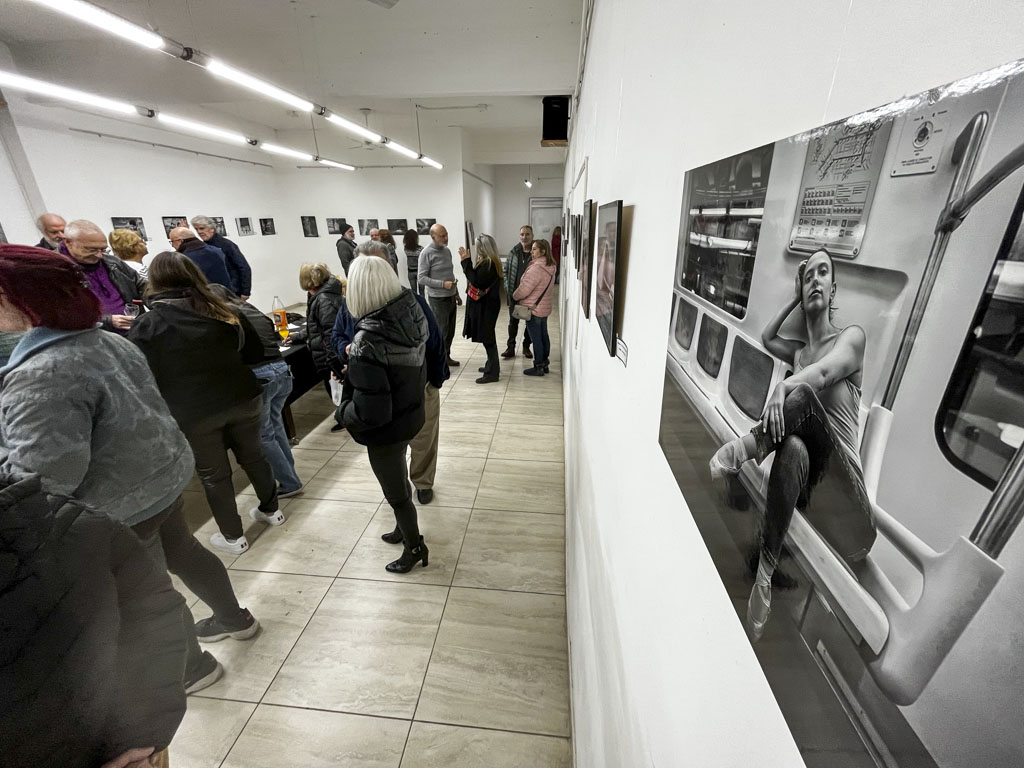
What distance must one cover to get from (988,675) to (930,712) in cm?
5

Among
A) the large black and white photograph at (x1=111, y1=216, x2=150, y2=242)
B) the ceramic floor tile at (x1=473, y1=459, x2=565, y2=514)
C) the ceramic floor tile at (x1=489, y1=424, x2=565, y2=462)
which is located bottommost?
the ceramic floor tile at (x1=473, y1=459, x2=565, y2=514)

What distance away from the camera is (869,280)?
233 millimetres

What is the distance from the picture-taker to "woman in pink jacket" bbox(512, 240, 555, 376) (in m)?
4.98

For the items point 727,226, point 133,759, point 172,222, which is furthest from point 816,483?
point 172,222

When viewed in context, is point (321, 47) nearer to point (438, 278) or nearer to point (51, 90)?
point (51, 90)

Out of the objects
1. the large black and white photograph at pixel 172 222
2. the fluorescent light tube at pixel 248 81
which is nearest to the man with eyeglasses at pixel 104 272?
Answer: the fluorescent light tube at pixel 248 81

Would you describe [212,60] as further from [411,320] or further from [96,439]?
[96,439]

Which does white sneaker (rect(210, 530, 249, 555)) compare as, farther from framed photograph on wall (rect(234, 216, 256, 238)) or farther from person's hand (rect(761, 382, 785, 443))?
framed photograph on wall (rect(234, 216, 256, 238))

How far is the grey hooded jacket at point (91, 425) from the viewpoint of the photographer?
1.22 m

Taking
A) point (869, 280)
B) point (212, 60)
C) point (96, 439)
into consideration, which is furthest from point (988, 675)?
point (212, 60)

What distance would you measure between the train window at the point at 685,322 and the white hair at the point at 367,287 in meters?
1.66

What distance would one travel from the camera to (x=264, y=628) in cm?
226

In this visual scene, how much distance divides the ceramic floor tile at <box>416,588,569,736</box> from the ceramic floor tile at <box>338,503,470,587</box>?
0.22m

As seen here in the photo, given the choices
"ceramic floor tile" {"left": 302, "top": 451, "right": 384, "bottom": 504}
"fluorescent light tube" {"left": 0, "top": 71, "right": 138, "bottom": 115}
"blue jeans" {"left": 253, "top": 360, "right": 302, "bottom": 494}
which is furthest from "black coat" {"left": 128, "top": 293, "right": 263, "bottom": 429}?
"fluorescent light tube" {"left": 0, "top": 71, "right": 138, "bottom": 115}
